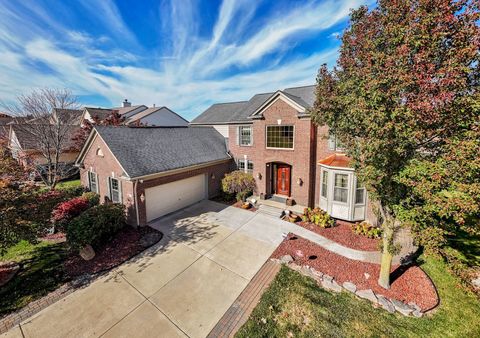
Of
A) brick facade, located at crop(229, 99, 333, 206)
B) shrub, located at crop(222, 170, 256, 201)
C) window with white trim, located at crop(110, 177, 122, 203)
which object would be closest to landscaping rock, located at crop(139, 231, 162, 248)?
window with white trim, located at crop(110, 177, 122, 203)

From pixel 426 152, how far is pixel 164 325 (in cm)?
924

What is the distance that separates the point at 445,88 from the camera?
15.5ft

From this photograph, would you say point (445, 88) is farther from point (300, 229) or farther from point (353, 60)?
point (300, 229)

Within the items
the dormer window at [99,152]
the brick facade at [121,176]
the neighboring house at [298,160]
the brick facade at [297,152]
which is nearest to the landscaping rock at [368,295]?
the neighboring house at [298,160]

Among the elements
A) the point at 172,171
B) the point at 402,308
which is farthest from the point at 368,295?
the point at 172,171

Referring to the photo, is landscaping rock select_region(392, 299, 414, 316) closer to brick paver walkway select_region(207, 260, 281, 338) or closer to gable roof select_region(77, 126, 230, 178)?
brick paver walkway select_region(207, 260, 281, 338)

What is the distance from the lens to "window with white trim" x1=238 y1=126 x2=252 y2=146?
17859 mm

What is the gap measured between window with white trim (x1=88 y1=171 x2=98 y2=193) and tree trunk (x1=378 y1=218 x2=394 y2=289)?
1737 cm

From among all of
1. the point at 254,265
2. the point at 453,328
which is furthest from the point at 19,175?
the point at 453,328

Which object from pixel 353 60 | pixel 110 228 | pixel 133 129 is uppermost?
pixel 353 60

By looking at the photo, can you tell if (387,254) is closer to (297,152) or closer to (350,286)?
(350,286)

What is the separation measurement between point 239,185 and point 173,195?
5.11 m

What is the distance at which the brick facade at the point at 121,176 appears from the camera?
38.4 feet

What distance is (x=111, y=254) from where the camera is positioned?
30.9 feet
